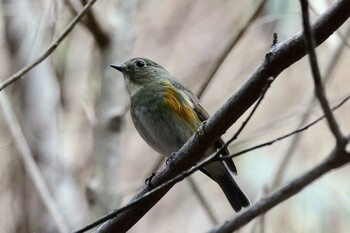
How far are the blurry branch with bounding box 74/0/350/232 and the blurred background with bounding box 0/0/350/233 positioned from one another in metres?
0.71

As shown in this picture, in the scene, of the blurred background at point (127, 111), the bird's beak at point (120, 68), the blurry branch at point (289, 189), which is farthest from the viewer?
the blurred background at point (127, 111)

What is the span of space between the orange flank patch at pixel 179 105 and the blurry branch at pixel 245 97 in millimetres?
931

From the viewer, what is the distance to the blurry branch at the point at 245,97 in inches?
73.0

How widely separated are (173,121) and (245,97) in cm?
132

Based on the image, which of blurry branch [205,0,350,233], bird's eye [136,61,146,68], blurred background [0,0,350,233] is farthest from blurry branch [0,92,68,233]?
blurry branch [205,0,350,233]

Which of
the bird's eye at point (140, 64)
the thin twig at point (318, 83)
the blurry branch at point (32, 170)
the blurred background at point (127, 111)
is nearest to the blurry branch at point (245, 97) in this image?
the thin twig at point (318, 83)

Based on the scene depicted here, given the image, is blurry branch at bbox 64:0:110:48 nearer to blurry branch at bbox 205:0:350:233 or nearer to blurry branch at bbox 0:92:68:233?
blurry branch at bbox 0:92:68:233

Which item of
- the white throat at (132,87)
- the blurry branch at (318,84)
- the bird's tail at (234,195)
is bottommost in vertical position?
the bird's tail at (234,195)

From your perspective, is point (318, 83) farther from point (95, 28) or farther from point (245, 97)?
point (95, 28)

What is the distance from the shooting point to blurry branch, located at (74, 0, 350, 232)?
6.08 feet

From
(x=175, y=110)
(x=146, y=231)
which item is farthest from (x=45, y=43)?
(x=146, y=231)

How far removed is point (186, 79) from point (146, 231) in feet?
4.79

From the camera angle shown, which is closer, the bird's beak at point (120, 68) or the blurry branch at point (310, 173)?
the blurry branch at point (310, 173)

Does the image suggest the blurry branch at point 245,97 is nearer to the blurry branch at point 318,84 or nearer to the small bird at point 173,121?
the blurry branch at point 318,84
